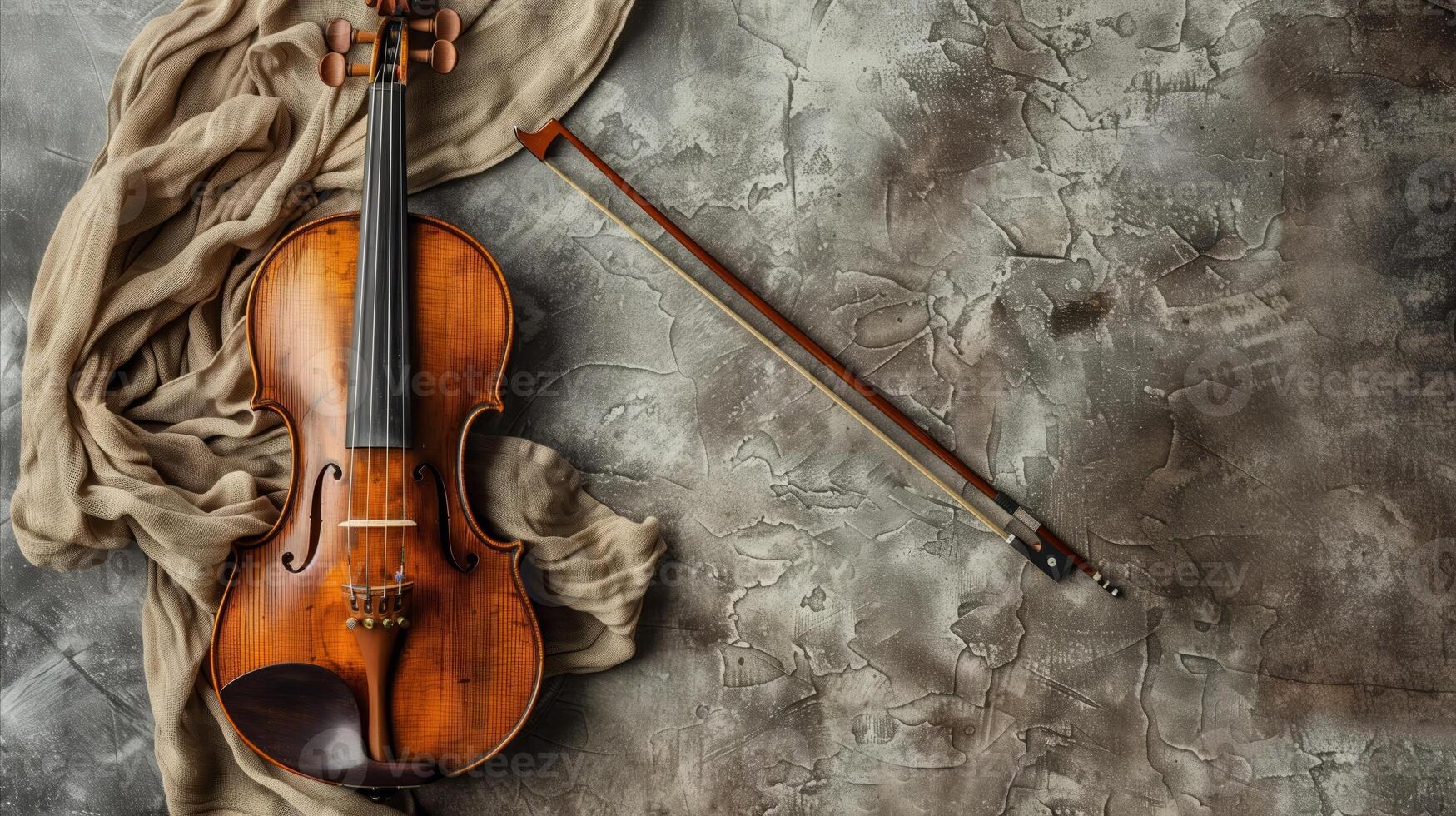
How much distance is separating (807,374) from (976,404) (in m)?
0.43

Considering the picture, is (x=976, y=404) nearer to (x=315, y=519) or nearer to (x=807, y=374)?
(x=807, y=374)

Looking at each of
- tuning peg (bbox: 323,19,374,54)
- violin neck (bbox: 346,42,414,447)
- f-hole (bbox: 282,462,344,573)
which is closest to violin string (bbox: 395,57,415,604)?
violin neck (bbox: 346,42,414,447)

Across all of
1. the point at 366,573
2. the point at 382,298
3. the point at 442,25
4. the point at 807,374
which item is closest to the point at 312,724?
the point at 366,573

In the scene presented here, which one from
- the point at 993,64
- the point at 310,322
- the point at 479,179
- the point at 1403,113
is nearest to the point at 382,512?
the point at 310,322

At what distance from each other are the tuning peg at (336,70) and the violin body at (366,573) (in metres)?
0.31

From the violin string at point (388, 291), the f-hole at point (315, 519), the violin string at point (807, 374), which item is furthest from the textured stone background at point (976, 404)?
the f-hole at point (315, 519)

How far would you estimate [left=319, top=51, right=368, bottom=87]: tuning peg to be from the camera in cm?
190

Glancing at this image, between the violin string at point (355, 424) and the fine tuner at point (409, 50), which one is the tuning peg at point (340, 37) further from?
the violin string at point (355, 424)

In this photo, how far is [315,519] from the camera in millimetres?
1790

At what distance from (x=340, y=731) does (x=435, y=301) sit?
0.90m

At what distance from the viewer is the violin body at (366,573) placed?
1.78 m

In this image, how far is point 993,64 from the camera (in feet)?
7.11

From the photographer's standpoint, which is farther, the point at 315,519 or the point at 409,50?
the point at 409,50

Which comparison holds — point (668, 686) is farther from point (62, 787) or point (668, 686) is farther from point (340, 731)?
point (62, 787)
